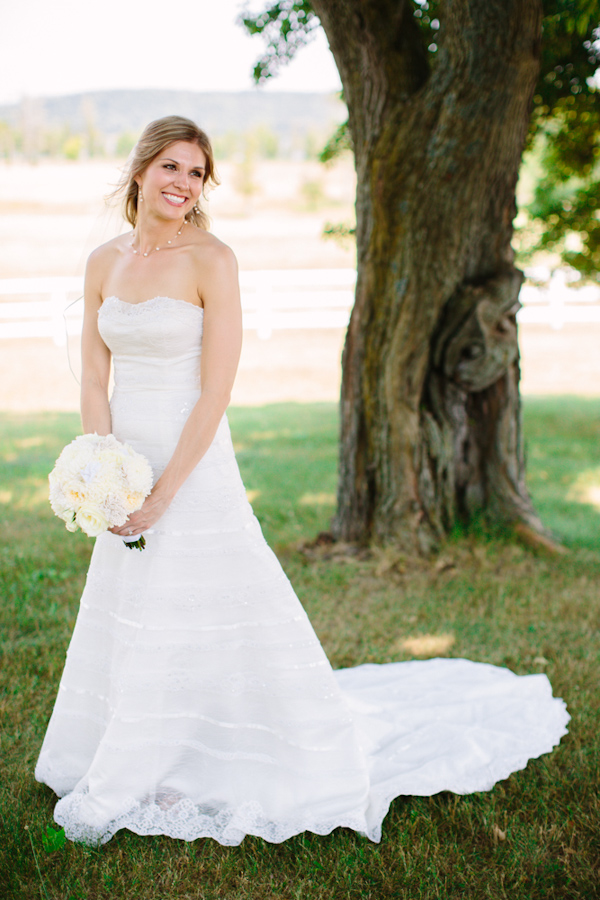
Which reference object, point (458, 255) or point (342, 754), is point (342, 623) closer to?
point (342, 754)

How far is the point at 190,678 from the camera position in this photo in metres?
2.62

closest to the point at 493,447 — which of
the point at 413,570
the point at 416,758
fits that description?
the point at 413,570

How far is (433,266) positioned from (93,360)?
2.93m

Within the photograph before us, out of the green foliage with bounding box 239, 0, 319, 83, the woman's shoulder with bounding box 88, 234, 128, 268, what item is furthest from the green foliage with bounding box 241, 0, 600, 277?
the woman's shoulder with bounding box 88, 234, 128, 268

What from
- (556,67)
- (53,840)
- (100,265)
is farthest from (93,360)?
(556,67)

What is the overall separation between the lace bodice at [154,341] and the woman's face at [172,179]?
1.11 ft

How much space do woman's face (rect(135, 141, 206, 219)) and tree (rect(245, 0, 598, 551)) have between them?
267 cm

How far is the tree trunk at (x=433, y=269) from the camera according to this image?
4.69 metres

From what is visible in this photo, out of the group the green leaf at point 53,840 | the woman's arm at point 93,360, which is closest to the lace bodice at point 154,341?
the woman's arm at point 93,360

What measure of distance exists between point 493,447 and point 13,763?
12.8 ft

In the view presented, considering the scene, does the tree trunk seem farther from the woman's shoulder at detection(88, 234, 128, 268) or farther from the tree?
the woman's shoulder at detection(88, 234, 128, 268)

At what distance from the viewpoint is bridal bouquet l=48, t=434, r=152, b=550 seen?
232cm

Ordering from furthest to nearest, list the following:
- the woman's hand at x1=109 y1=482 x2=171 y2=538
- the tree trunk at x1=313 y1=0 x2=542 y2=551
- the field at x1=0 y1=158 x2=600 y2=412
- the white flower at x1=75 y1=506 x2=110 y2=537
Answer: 1. the field at x1=0 y1=158 x2=600 y2=412
2. the tree trunk at x1=313 y1=0 x2=542 y2=551
3. the woman's hand at x1=109 y1=482 x2=171 y2=538
4. the white flower at x1=75 y1=506 x2=110 y2=537

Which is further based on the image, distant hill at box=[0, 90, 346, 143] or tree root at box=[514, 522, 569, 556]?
distant hill at box=[0, 90, 346, 143]
